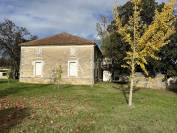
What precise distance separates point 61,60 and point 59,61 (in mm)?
308

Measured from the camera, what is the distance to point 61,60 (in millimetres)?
48062

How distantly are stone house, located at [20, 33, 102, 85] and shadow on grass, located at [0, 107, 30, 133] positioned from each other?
27.2 m

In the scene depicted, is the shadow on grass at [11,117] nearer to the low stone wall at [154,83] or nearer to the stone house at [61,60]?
the stone house at [61,60]

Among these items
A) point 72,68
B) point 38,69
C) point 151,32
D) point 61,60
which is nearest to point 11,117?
point 151,32

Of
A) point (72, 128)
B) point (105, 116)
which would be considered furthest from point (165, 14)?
point (72, 128)

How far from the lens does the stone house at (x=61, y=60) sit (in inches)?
1849

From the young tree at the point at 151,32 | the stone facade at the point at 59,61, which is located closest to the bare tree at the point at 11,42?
the stone facade at the point at 59,61

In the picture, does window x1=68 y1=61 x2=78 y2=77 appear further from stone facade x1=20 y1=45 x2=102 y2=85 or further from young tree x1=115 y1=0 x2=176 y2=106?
young tree x1=115 y1=0 x2=176 y2=106

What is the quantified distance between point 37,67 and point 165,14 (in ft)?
96.4

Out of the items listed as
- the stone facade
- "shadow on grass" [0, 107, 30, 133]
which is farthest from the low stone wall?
"shadow on grass" [0, 107, 30, 133]

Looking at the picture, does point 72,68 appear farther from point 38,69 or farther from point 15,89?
point 15,89

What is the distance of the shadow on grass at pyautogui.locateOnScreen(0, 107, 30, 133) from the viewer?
14.5 m

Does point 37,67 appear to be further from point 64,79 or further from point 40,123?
point 40,123

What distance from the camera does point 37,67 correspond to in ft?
162
